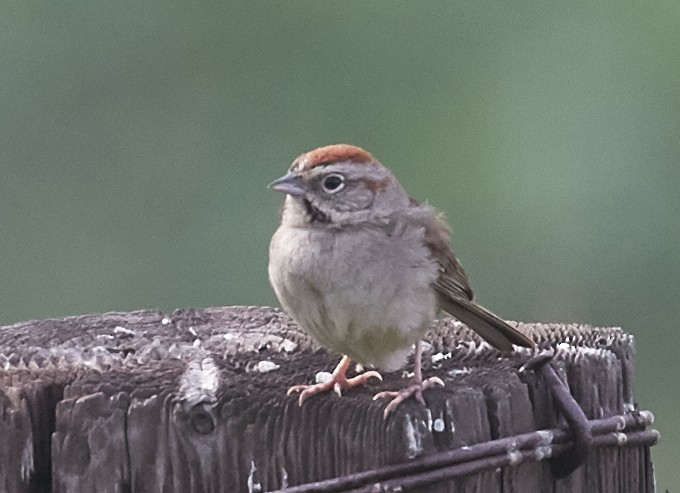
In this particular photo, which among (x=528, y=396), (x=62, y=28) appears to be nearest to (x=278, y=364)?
(x=528, y=396)

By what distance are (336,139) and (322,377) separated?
5.78m

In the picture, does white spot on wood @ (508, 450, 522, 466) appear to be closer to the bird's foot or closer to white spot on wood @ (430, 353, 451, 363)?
the bird's foot

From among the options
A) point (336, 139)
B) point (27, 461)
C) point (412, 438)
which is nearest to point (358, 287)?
point (412, 438)

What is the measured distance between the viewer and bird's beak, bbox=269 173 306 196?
4.80 metres

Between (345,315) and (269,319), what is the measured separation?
0.84 m

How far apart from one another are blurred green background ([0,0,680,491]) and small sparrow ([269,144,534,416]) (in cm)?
408

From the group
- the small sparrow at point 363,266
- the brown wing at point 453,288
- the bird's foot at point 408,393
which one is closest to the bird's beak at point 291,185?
the small sparrow at point 363,266

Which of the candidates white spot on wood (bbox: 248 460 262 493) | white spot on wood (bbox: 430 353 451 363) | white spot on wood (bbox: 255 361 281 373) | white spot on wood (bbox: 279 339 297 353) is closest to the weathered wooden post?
white spot on wood (bbox: 248 460 262 493)

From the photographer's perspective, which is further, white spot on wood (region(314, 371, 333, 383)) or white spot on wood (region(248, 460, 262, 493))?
white spot on wood (region(314, 371, 333, 383))

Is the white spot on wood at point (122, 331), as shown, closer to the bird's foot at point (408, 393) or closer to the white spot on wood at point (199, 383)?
the white spot on wood at point (199, 383)

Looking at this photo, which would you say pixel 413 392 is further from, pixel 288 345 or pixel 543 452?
pixel 288 345

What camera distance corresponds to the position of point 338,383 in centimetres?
413

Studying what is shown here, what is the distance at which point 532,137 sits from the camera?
10.4 metres

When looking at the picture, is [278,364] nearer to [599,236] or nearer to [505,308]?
[505,308]
